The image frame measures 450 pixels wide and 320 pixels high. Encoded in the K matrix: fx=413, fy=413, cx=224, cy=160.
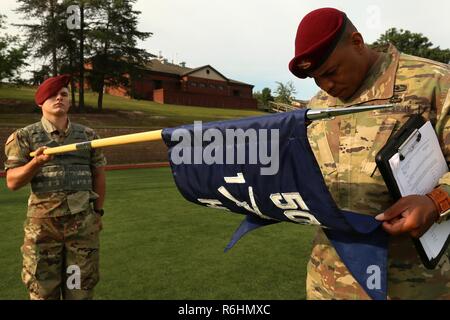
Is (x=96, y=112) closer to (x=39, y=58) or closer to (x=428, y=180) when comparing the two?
(x=39, y=58)

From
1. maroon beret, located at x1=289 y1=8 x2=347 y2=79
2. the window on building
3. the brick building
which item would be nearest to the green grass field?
maroon beret, located at x1=289 y1=8 x2=347 y2=79

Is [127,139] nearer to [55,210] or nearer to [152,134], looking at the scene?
[152,134]

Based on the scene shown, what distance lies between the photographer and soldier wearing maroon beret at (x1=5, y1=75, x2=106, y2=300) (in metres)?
2.79

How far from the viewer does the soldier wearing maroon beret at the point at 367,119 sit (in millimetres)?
1428

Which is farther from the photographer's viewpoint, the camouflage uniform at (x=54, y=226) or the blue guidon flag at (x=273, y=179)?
the camouflage uniform at (x=54, y=226)

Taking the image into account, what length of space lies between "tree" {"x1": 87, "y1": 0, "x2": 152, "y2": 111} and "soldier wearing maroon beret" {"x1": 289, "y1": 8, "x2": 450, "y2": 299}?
109 feet

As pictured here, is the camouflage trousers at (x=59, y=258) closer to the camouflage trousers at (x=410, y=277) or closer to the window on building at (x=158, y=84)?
the camouflage trousers at (x=410, y=277)

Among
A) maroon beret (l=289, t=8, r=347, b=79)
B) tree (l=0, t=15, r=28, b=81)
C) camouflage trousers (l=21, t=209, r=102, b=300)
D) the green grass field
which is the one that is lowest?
the green grass field

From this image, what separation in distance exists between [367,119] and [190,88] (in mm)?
54818

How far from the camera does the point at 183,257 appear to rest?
15.6ft

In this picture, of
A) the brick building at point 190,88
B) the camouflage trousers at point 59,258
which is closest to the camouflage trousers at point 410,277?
the camouflage trousers at point 59,258

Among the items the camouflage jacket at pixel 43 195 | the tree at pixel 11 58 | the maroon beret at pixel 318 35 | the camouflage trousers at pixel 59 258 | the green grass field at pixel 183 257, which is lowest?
the green grass field at pixel 183 257

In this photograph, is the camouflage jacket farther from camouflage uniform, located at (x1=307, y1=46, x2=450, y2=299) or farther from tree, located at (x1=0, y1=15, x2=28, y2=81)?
tree, located at (x1=0, y1=15, x2=28, y2=81)

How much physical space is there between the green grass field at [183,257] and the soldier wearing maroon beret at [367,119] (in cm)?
221
